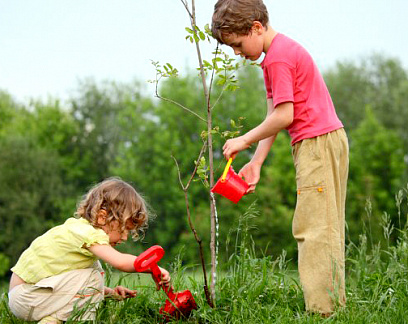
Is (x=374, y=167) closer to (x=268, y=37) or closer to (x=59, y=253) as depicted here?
(x=268, y=37)

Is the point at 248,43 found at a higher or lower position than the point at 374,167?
higher

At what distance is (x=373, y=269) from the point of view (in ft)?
12.3

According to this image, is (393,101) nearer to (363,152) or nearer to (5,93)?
(363,152)

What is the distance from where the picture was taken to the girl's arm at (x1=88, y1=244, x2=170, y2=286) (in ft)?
8.79

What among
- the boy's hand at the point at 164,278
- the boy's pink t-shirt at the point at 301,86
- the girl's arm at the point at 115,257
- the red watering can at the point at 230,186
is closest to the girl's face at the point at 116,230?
the girl's arm at the point at 115,257

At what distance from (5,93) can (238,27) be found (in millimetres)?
33616

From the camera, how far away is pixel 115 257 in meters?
2.70

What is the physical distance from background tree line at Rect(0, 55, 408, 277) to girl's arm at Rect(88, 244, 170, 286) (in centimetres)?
2218

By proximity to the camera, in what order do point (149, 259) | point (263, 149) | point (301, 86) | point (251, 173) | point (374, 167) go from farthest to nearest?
point (374, 167), point (263, 149), point (251, 173), point (301, 86), point (149, 259)

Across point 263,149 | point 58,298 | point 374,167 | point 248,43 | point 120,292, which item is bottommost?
point 374,167

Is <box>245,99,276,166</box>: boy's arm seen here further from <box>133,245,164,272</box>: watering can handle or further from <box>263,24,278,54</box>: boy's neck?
<box>133,245,164,272</box>: watering can handle

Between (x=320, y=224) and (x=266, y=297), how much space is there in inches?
23.8

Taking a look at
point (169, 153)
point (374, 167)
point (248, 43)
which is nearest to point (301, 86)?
point (248, 43)

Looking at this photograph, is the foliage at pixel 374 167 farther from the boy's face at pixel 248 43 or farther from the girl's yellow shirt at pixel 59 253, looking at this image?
the girl's yellow shirt at pixel 59 253
